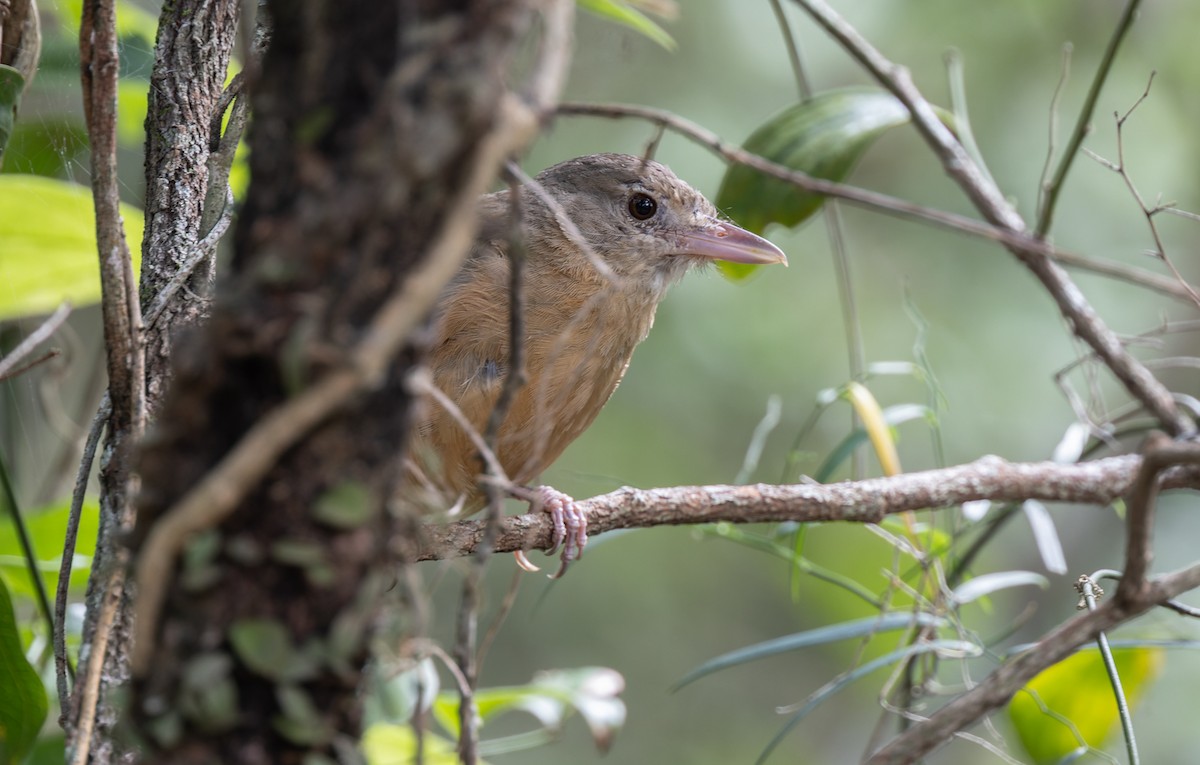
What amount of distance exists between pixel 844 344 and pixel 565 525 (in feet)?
15.1

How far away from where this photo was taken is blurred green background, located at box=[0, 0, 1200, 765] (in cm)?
605

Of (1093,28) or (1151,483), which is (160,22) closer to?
(1151,483)

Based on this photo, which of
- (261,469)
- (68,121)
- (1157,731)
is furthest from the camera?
(1157,731)

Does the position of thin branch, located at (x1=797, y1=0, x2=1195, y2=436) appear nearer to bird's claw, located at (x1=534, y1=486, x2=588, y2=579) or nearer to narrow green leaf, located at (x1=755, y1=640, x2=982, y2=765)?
narrow green leaf, located at (x1=755, y1=640, x2=982, y2=765)

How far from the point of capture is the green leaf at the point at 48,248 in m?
2.45

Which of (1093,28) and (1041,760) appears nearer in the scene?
(1041,760)

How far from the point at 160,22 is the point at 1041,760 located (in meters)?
2.26

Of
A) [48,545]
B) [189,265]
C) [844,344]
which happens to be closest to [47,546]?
[48,545]

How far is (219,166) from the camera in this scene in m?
1.76

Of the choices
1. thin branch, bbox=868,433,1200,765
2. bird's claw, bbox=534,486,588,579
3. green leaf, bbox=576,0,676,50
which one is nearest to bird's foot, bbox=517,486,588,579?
bird's claw, bbox=534,486,588,579

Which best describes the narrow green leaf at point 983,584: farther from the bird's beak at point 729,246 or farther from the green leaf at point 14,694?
the green leaf at point 14,694

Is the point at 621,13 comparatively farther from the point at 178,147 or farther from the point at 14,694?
the point at 14,694

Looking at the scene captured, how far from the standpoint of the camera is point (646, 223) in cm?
337

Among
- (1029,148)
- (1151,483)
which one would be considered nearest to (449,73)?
(1151,483)
